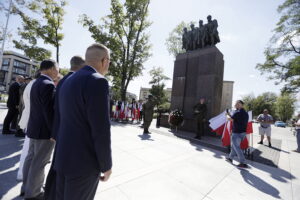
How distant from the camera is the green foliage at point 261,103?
6344 centimetres

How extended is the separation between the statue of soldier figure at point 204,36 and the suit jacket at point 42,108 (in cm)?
987

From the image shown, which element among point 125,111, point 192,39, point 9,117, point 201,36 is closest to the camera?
point 9,117

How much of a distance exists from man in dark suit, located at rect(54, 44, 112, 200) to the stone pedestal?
829 centimetres

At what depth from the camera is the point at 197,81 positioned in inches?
391

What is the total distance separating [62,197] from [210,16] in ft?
37.8

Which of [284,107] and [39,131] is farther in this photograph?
→ [284,107]

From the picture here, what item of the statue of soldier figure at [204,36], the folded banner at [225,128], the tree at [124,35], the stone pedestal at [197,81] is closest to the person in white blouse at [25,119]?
the folded banner at [225,128]

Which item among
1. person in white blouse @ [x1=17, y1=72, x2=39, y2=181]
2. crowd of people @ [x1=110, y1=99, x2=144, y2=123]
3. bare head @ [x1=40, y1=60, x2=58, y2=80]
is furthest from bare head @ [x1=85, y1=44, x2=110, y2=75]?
crowd of people @ [x1=110, y1=99, x2=144, y2=123]

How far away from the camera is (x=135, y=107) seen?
13984 millimetres

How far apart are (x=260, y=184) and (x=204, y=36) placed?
9000mm

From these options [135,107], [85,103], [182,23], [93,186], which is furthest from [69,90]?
[182,23]

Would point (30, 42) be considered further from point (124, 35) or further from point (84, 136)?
point (84, 136)

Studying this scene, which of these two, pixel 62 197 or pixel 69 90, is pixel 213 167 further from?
pixel 69 90

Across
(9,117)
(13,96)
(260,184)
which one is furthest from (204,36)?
(9,117)
